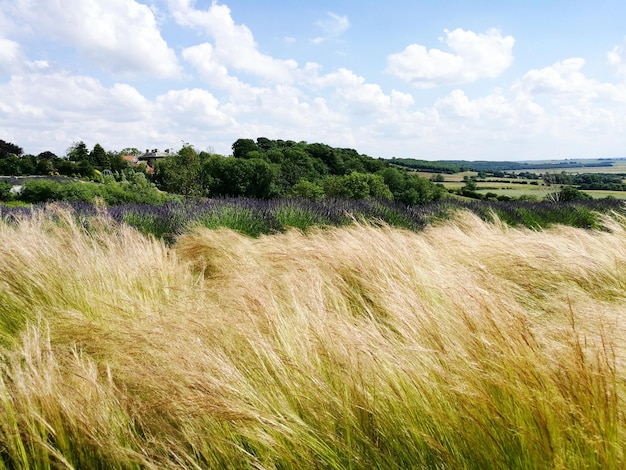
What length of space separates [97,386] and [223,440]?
52 cm

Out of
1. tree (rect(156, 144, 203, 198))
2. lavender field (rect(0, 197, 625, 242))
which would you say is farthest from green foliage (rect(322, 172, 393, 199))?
lavender field (rect(0, 197, 625, 242))

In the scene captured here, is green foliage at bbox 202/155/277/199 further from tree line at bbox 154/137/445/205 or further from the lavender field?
the lavender field

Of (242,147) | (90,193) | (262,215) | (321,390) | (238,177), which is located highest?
(242,147)

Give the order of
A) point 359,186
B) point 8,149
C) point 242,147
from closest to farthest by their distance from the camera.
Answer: point 359,186
point 8,149
point 242,147

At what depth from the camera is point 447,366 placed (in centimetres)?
143

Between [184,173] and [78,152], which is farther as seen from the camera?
[78,152]

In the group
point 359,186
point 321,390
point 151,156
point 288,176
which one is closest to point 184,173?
point 359,186

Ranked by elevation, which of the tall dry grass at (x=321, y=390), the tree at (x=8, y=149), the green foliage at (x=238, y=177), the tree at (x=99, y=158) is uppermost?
the tree at (x=8, y=149)

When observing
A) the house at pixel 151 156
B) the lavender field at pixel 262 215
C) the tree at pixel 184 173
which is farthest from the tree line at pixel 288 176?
the house at pixel 151 156

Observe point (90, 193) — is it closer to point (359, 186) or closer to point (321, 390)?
point (321, 390)

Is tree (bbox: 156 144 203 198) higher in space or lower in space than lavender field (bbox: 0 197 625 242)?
higher

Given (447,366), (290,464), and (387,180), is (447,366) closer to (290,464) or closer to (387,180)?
(290,464)

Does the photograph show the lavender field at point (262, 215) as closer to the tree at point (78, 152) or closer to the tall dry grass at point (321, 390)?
the tall dry grass at point (321, 390)

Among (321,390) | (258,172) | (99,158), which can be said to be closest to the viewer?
(321,390)
